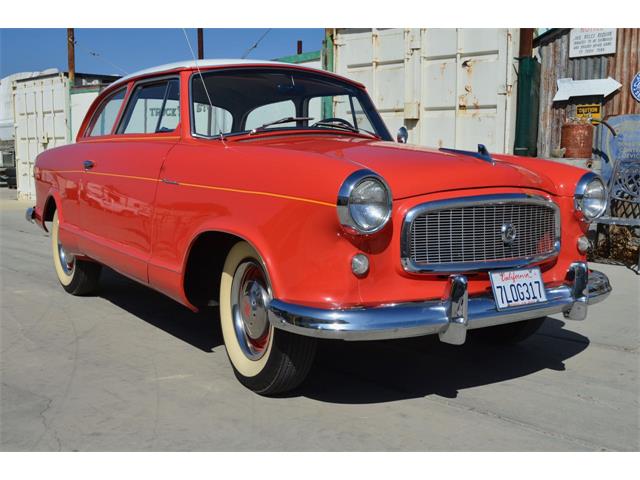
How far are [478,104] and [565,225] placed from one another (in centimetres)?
526

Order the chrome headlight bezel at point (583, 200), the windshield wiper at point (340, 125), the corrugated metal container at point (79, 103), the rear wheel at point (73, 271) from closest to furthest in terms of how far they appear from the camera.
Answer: the chrome headlight bezel at point (583, 200) < the windshield wiper at point (340, 125) < the rear wheel at point (73, 271) < the corrugated metal container at point (79, 103)

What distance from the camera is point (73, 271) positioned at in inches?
224

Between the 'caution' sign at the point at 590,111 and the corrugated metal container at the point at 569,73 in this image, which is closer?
the corrugated metal container at the point at 569,73

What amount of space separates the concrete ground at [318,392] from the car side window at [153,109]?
4.44ft

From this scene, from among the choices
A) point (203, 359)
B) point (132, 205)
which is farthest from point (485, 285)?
point (132, 205)

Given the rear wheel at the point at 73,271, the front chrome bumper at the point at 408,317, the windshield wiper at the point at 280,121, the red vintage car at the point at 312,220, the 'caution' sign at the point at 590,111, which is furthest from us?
the 'caution' sign at the point at 590,111

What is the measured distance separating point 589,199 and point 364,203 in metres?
1.51

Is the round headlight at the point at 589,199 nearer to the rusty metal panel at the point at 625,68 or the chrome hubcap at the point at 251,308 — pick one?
the chrome hubcap at the point at 251,308

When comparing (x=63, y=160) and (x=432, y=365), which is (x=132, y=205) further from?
(x=432, y=365)

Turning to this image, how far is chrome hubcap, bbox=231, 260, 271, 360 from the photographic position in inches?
135

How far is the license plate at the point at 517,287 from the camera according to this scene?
319 cm

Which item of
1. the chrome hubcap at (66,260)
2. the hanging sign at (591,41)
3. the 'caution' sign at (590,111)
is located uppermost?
the hanging sign at (591,41)

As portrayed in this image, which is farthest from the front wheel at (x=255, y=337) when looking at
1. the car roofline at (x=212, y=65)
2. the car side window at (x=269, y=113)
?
the car roofline at (x=212, y=65)

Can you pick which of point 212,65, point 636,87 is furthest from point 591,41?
point 212,65
